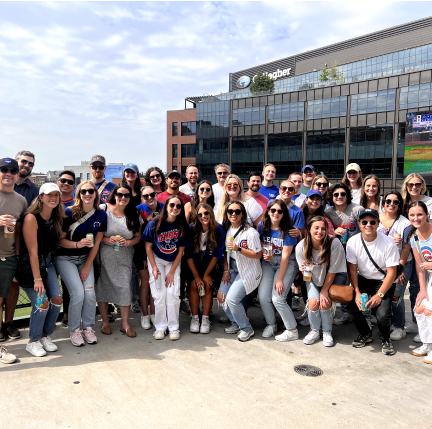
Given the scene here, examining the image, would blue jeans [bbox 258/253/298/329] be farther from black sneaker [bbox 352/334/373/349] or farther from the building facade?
the building facade

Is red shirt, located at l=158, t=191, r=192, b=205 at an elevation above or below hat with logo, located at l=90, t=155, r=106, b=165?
below

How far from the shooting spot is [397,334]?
15.9 ft

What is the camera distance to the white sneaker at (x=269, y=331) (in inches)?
192

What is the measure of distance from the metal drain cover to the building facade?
142 ft

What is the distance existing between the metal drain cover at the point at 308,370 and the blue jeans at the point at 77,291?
2789 mm

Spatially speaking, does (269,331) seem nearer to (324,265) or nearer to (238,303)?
(238,303)

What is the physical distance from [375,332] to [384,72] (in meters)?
46.5

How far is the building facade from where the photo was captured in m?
41.0

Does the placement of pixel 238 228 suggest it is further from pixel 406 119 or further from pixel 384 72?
pixel 384 72

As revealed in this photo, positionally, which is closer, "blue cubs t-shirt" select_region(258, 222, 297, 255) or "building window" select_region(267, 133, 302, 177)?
"blue cubs t-shirt" select_region(258, 222, 297, 255)

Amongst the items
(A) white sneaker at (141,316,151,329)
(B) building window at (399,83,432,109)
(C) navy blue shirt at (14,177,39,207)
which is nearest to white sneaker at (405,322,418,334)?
(A) white sneaker at (141,316,151,329)

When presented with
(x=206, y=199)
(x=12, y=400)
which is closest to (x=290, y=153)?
(x=206, y=199)

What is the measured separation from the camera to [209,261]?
514 centimetres

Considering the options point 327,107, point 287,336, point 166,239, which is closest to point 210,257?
point 166,239
